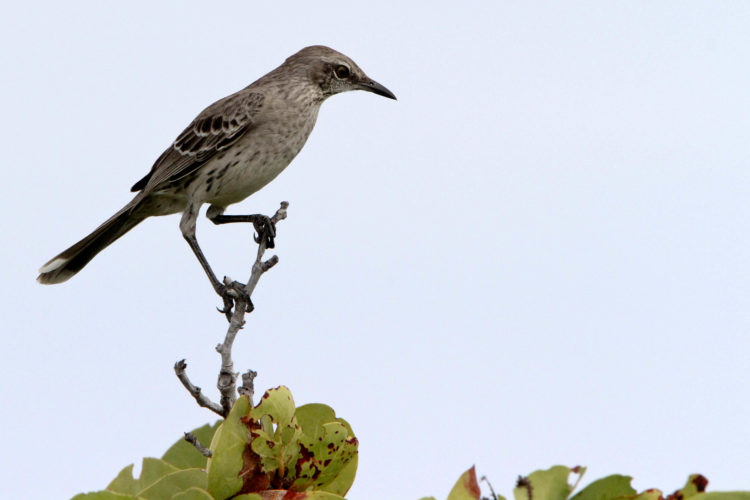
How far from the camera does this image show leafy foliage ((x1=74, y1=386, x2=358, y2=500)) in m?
3.50

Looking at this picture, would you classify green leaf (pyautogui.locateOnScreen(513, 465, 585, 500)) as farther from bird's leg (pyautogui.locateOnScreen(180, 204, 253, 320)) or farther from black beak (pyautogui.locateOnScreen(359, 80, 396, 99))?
black beak (pyautogui.locateOnScreen(359, 80, 396, 99))

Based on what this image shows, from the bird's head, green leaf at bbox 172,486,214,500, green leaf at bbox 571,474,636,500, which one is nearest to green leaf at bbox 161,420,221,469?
green leaf at bbox 172,486,214,500

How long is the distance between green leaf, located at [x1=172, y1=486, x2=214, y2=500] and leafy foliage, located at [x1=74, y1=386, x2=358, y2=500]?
0.48 ft

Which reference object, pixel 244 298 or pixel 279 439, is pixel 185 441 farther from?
pixel 244 298

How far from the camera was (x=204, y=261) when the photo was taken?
782cm

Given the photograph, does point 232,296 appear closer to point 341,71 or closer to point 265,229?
point 265,229

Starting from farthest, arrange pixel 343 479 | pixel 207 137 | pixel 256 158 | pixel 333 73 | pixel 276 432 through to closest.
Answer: pixel 333 73 → pixel 207 137 → pixel 256 158 → pixel 343 479 → pixel 276 432

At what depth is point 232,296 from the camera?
6.08m

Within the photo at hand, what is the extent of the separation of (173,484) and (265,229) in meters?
3.42

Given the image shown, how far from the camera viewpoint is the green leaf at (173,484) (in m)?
3.29

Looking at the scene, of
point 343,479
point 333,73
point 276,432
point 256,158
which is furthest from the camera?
point 333,73

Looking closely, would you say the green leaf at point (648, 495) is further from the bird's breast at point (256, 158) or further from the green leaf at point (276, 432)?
the bird's breast at point (256, 158)

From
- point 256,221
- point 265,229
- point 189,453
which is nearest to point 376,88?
point 256,221

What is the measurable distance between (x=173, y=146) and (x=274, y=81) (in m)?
1.00
